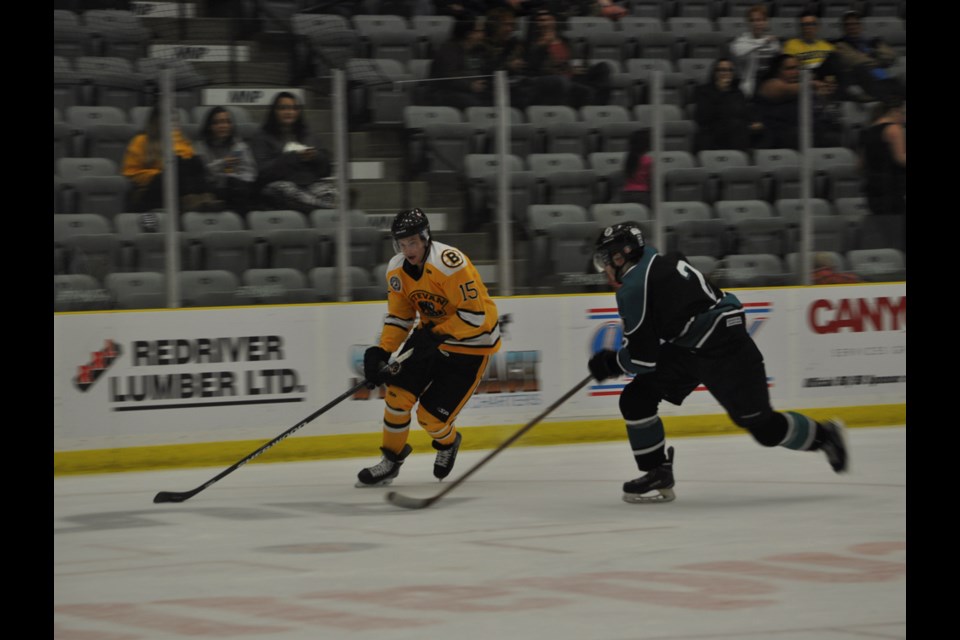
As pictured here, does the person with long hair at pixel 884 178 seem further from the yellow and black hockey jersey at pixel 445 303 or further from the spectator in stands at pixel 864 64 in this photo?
the yellow and black hockey jersey at pixel 445 303

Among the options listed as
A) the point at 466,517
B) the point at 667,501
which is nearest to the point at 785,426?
the point at 667,501

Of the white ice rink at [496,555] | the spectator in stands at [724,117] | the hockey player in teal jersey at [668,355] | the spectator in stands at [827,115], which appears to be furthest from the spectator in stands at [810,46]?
the hockey player in teal jersey at [668,355]

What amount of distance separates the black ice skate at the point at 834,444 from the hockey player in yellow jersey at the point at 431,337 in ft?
5.30

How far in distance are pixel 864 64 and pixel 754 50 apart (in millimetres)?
805

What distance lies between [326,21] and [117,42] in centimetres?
175

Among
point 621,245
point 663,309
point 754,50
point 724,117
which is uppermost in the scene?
point 754,50

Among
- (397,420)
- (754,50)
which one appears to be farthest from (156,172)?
(754,50)

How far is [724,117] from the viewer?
9.43 meters

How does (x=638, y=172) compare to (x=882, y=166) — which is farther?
(x=882, y=166)

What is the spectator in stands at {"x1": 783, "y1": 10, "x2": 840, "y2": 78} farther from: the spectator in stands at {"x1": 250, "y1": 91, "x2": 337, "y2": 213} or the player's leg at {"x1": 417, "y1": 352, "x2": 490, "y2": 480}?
the player's leg at {"x1": 417, "y1": 352, "x2": 490, "y2": 480}

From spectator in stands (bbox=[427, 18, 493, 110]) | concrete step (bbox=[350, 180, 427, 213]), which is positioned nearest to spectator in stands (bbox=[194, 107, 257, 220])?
concrete step (bbox=[350, 180, 427, 213])

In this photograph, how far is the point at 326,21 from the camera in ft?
31.2

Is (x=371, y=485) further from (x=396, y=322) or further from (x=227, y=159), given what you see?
(x=227, y=159)

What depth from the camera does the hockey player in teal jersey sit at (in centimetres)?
600
